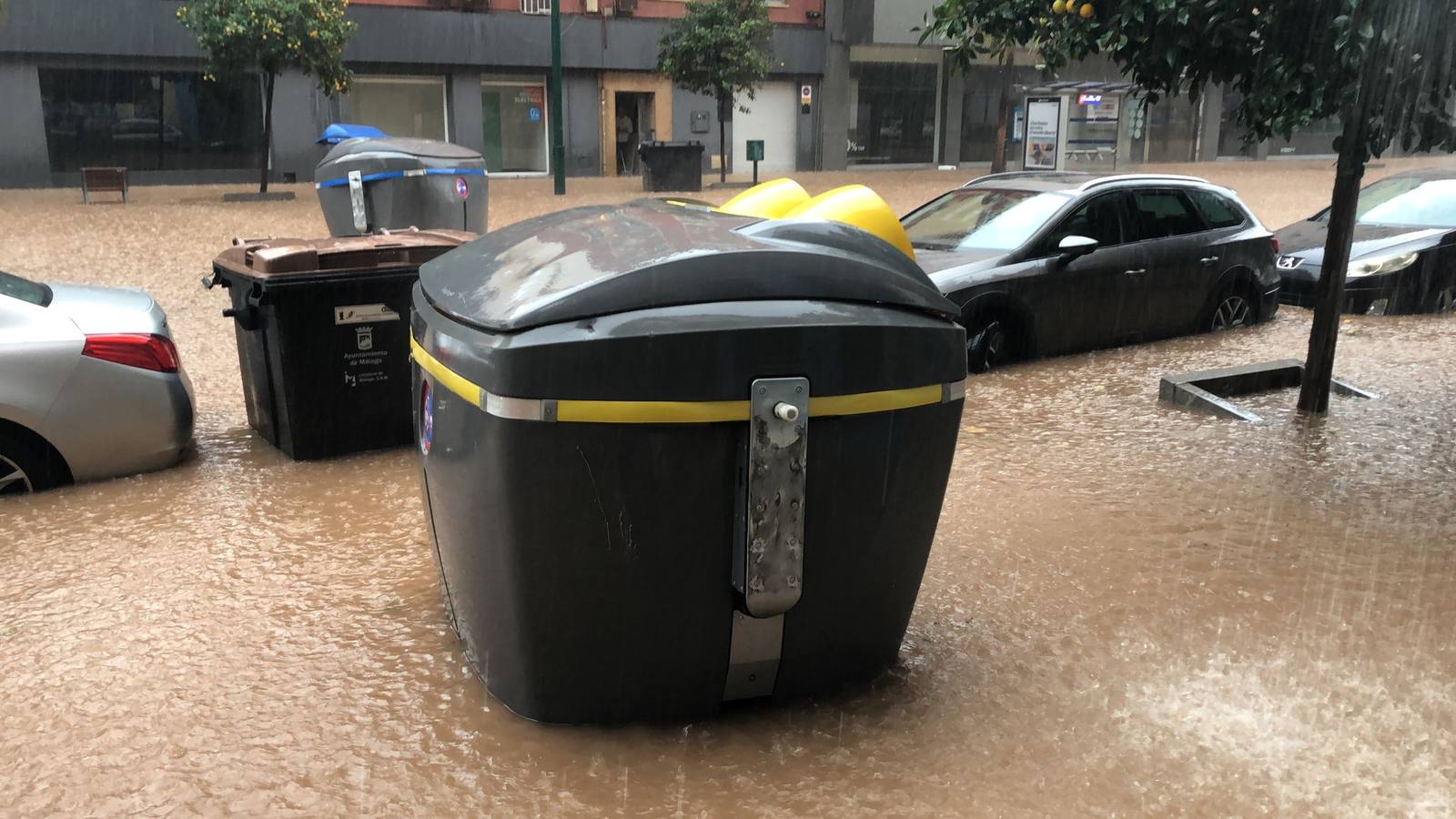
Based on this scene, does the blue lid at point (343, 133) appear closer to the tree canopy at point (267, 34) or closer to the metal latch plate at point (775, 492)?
the tree canopy at point (267, 34)

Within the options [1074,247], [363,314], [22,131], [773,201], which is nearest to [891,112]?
[22,131]

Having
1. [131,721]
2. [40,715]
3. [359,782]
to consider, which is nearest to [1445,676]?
[359,782]

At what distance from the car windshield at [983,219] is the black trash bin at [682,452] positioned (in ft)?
17.7

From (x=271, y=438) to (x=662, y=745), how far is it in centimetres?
378

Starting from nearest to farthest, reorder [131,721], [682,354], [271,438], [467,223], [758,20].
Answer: [682,354] < [131,721] < [271,438] < [467,223] < [758,20]

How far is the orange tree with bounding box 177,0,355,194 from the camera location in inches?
771

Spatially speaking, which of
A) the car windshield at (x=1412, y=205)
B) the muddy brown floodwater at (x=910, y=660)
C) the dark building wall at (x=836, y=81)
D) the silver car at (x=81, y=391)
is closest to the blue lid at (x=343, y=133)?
the muddy brown floodwater at (x=910, y=660)

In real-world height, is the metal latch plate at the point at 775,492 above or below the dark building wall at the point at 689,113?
below

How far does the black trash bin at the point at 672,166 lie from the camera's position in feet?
76.9

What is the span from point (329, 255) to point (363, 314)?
0.34 m

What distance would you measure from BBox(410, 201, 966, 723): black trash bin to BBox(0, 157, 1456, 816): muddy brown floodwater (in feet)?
0.92

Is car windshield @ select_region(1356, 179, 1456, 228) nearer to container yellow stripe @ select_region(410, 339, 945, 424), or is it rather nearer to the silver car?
container yellow stripe @ select_region(410, 339, 945, 424)

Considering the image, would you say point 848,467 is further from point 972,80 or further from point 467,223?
point 972,80

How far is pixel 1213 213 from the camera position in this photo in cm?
954
